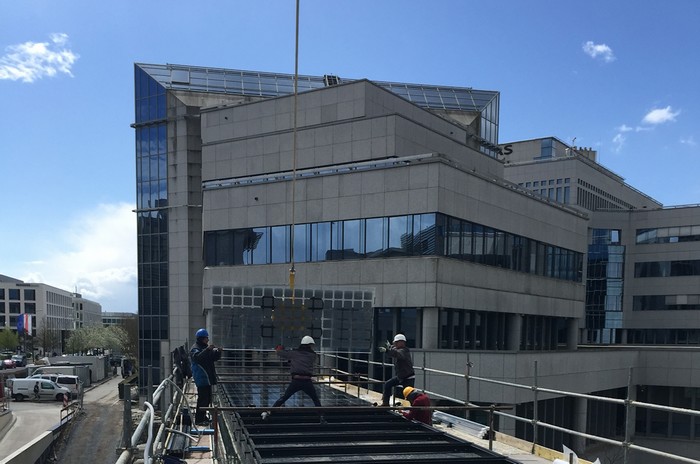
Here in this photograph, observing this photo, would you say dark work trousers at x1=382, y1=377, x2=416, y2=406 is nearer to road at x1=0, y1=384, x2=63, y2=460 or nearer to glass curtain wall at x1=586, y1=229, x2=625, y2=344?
road at x1=0, y1=384, x2=63, y2=460

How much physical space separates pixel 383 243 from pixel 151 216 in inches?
1062

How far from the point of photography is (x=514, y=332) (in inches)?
1198

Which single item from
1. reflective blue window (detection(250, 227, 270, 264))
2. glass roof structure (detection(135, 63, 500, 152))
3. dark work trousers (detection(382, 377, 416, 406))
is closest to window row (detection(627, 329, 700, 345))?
glass roof structure (detection(135, 63, 500, 152))

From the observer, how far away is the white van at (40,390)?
42.1 metres

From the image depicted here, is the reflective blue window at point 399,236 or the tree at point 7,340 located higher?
the reflective blue window at point 399,236

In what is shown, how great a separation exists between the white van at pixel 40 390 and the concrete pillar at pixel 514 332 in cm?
3382

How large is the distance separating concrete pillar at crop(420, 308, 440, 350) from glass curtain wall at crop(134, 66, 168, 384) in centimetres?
2682

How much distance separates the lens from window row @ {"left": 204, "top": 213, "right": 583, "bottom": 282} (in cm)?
2483

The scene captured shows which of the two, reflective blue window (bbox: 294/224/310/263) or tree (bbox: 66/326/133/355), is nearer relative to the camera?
reflective blue window (bbox: 294/224/310/263)

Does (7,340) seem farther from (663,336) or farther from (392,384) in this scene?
(392,384)

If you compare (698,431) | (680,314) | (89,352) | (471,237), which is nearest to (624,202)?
(680,314)

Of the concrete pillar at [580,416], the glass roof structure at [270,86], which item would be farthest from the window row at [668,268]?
the concrete pillar at [580,416]

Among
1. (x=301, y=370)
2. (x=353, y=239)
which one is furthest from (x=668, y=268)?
(x=301, y=370)

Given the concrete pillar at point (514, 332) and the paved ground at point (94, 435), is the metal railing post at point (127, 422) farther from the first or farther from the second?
the concrete pillar at point (514, 332)
